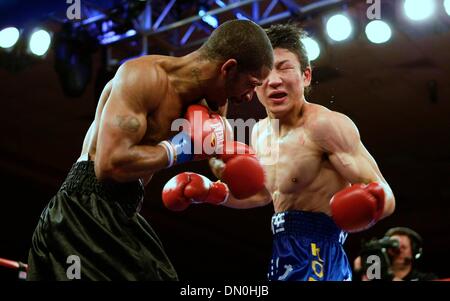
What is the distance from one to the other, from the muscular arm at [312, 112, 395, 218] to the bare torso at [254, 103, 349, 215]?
0.19ft

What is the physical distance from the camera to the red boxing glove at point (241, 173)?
2119 mm

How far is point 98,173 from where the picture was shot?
1928mm

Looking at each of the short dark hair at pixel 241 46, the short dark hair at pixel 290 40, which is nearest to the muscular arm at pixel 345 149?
the short dark hair at pixel 290 40

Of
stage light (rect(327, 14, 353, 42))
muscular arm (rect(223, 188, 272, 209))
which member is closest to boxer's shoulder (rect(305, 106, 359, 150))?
muscular arm (rect(223, 188, 272, 209))

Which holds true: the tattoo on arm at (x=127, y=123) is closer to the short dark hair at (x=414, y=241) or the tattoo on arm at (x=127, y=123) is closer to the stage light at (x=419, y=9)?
the short dark hair at (x=414, y=241)

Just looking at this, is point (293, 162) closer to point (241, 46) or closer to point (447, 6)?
point (241, 46)

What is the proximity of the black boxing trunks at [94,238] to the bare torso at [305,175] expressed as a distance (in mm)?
793

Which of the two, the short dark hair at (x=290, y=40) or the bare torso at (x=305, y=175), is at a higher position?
the short dark hair at (x=290, y=40)

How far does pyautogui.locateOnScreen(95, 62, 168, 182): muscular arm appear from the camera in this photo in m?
1.90

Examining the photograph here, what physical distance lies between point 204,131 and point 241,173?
21 cm

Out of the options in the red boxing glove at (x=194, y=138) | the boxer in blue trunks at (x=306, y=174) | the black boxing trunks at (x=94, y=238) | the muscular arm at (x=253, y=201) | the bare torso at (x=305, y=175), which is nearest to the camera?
the black boxing trunks at (x=94, y=238)
